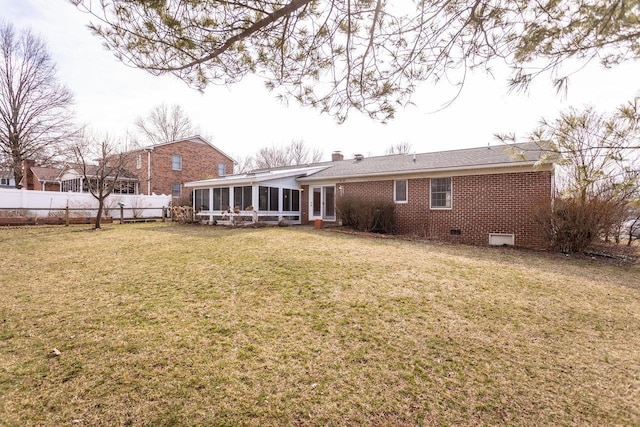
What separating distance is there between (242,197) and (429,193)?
29.8 feet

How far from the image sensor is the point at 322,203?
16641mm

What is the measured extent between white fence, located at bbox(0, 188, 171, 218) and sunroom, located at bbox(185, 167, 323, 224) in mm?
4799

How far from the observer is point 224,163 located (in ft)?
96.0

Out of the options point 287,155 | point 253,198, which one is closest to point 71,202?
point 253,198

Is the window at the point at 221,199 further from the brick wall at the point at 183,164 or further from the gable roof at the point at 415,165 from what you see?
the brick wall at the point at 183,164

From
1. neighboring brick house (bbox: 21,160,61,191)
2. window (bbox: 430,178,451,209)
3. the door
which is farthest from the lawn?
neighboring brick house (bbox: 21,160,61,191)

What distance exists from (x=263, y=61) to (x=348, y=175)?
11038mm

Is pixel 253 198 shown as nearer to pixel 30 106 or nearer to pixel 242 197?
pixel 242 197

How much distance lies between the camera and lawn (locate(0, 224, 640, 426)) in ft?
8.25

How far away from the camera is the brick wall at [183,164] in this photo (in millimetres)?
24297

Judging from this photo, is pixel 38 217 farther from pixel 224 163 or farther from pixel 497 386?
pixel 497 386

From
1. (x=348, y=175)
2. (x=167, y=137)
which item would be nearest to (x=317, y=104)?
(x=348, y=175)

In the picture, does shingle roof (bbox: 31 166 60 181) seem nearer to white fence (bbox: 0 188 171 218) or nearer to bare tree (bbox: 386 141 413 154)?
white fence (bbox: 0 188 171 218)

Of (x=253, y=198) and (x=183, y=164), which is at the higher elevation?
(x=183, y=164)
